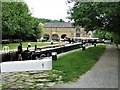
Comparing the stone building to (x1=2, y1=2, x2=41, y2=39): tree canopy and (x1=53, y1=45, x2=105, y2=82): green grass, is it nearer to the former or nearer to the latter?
(x1=2, y1=2, x2=41, y2=39): tree canopy

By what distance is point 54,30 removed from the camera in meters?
→ 126

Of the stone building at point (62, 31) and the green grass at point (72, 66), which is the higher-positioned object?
the stone building at point (62, 31)

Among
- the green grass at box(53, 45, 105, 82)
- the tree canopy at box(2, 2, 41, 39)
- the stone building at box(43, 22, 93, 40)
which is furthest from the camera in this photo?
the stone building at box(43, 22, 93, 40)

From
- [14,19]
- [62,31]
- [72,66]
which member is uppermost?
[14,19]

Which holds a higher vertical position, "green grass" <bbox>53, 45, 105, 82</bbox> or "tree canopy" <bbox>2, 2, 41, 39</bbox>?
"tree canopy" <bbox>2, 2, 41, 39</bbox>

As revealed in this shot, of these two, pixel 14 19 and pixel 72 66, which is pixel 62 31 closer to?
pixel 14 19

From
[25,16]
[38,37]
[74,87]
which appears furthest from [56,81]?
[38,37]

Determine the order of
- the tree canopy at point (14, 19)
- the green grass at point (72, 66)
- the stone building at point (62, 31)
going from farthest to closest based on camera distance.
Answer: the stone building at point (62, 31)
the tree canopy at point (14, 19)
the green grass at point (72, 66)

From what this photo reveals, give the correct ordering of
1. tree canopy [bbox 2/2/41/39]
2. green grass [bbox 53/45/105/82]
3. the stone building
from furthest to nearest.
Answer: the stone building < tree canopy [bbox 2/2/41/39] < green grass [bbox 53/45/105/82]

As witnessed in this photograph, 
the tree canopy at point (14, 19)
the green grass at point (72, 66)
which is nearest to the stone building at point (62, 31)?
the tree canopy at point (14, 19)

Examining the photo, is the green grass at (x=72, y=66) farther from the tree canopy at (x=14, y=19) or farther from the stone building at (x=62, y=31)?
the stone building at (x=62, y=31)

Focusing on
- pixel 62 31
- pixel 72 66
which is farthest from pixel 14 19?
pixel 62 31

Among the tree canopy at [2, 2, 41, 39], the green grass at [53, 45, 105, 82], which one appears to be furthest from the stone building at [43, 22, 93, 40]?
the green grass at [53, 45, 105, 82]

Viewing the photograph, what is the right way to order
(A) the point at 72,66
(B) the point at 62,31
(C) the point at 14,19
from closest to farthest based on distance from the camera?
(A) the point at 72,66 < (C) the point at 14,19 < (B) the point at 62,31
